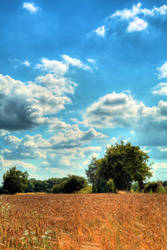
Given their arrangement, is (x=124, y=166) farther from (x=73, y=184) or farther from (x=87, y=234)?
(x=87, y=234)

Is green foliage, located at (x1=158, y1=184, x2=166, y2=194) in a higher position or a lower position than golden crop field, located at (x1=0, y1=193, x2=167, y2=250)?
lower

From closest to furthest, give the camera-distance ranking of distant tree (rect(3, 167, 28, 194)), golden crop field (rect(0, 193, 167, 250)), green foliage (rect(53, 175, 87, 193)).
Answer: golden crop field (rect(0, 193, 167, 250)), green foliage (rect(53, 175, 87, 193)), distant tree (rect(3, 167, 28, 194))

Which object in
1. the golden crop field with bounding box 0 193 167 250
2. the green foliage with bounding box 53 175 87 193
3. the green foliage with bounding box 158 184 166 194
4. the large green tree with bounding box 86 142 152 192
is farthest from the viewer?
the green foliage with bounding box 53 175 87 193

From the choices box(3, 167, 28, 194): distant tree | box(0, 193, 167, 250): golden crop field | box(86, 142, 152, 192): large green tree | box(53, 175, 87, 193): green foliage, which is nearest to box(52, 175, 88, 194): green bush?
box(53, 175, 87, 193): green foliage

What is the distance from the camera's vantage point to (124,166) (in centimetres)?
4122

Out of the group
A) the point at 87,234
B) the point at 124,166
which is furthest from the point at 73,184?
the point at 87,234

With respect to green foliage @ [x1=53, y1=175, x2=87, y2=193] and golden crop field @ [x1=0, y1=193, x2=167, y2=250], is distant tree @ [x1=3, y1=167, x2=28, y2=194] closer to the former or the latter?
green foliage @ [x1=53, y1=175, x2=87, y2=193]

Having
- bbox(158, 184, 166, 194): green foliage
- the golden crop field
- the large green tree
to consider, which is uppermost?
the large green tree

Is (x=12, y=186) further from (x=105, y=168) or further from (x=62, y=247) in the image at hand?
(x=62, y=247)

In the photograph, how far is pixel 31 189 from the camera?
5546 inches

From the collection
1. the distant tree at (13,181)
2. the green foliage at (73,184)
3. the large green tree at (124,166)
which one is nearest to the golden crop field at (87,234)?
the large green tree at (124,166)

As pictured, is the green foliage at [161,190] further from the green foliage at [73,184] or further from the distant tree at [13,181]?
the distant tree at [13,181]

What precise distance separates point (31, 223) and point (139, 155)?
39094mm

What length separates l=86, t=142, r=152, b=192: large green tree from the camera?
137 feet
